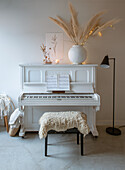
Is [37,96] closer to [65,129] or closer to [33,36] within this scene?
[65,129]

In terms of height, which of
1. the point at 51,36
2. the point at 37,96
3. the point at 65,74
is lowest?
the point at 37,96

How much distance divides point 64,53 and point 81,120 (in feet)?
5.08

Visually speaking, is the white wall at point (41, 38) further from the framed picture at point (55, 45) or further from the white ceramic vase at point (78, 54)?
the white ceramic vase at point (78, 54)

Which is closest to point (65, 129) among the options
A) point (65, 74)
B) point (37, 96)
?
point (37, 96)

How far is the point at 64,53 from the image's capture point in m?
3.17

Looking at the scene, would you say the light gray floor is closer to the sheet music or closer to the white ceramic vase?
the sheet music

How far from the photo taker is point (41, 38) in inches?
124

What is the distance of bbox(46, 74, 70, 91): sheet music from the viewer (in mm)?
2719

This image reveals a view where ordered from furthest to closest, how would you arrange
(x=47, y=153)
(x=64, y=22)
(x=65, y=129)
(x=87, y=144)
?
(x=64, y=22), (x=87, y=144), (x=47, y=153), (x=65, y=129)

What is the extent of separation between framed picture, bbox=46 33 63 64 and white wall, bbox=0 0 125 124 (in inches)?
3.6

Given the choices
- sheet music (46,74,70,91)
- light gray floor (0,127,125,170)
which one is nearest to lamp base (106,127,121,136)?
light gray floor (0,127,125,170)

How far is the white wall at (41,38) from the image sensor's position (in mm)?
3084

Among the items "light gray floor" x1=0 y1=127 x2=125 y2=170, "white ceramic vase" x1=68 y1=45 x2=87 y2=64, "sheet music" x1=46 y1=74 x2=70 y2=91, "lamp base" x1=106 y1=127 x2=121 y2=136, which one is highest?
"white ceramic vase" x1=68 y1=45 x2=87 y2=64

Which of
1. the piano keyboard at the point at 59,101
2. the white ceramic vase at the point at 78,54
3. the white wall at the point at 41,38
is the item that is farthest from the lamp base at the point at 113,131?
the white ceramic vase at the point at 78,54
